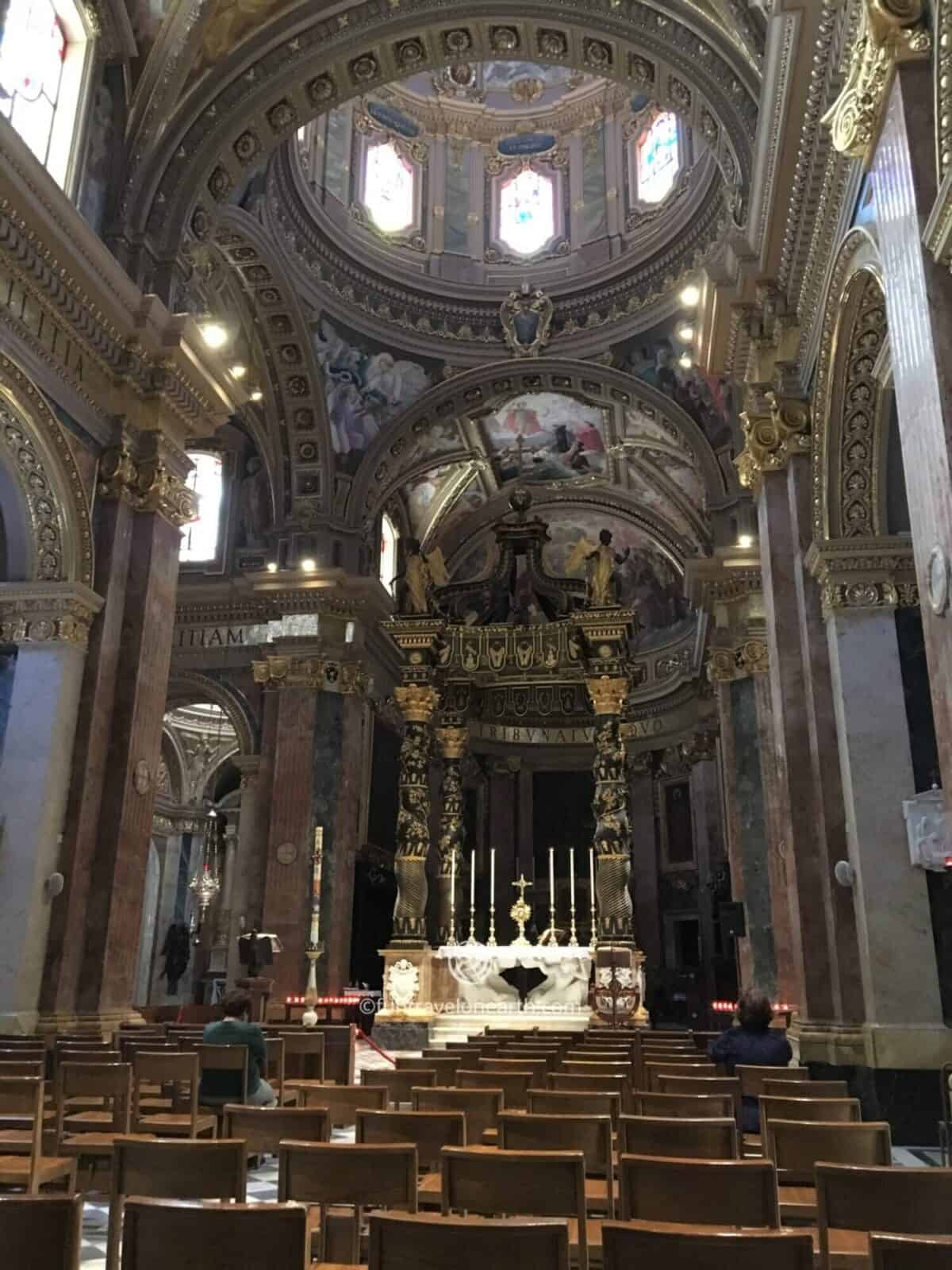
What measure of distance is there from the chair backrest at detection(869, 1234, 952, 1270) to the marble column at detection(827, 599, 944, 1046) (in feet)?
21.1

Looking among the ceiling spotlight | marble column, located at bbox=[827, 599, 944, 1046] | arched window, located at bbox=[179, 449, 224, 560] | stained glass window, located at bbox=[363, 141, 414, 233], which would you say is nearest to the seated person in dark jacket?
marble column, located at bbox=[827, 599, 944, 1046]

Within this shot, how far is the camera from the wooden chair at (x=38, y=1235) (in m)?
2.28

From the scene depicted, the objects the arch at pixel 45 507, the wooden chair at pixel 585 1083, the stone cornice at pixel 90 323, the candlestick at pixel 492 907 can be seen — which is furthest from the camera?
the candlestick at pixel 492 907

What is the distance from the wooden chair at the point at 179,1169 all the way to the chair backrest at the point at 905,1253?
1789 millimetres

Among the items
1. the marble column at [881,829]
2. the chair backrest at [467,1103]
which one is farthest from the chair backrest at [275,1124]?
the marble column at [881,829]

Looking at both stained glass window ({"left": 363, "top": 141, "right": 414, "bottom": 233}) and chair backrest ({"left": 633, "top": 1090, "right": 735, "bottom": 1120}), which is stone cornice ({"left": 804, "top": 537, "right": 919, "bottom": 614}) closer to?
chair backrest ({"left": 633, "top": 1090, "right": 735, "bottom": 1120})

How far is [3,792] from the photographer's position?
9.80 meters

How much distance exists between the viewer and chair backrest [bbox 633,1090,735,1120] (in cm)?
459

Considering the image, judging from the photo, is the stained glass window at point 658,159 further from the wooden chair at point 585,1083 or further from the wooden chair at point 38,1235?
the wooden chair at point 38,1235

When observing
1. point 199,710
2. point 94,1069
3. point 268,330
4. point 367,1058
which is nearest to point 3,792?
point 94,1069

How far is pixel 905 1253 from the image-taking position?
6.73 ft

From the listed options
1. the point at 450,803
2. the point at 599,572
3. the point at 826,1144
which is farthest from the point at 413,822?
the point at 826,1144

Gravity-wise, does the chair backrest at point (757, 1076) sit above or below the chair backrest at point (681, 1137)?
above

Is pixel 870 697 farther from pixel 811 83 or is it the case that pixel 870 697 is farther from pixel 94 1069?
pixel 94 1069
